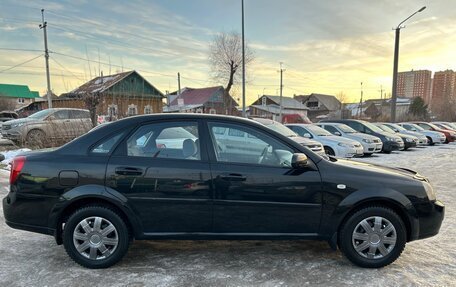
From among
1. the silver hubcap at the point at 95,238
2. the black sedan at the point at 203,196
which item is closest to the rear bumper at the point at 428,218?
the black sedan at the point at 203,196

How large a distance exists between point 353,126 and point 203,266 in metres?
14.4

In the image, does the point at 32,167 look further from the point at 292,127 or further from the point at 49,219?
the point at 292,127

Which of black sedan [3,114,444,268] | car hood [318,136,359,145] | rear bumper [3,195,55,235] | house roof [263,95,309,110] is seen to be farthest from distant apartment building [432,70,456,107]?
rear bumper [3,195,55,235]

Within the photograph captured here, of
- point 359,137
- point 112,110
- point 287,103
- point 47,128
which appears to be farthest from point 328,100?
point 47,128

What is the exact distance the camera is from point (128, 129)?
3.57 m

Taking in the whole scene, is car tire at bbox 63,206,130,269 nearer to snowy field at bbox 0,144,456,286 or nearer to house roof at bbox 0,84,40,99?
snowy field at bbox 0,144,456,286

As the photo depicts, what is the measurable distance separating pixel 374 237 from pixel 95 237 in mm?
2919

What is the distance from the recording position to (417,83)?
78.3 meters

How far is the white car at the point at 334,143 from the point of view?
1198 cm

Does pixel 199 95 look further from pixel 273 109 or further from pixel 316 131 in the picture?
pixel 316 131

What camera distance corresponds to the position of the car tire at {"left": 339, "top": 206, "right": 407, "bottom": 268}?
137 inches

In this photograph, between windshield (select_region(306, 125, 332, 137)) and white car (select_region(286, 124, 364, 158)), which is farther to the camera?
windshield (select_region(306, 125, 332, 137))

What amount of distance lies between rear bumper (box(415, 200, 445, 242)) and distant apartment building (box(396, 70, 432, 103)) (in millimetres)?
80695

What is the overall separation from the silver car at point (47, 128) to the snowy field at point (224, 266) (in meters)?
9.24
